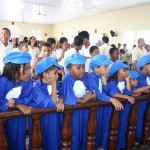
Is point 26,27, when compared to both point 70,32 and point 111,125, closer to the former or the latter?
point 70,32

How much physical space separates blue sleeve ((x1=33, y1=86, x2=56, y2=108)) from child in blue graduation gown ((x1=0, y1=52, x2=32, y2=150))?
0.05m

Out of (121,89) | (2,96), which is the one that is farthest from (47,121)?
(121,89)

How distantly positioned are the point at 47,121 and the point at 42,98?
0.60 feet

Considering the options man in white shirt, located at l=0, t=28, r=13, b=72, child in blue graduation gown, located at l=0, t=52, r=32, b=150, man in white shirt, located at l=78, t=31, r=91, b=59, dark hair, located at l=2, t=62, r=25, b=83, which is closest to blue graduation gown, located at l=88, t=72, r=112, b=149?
child in blue graduation gown, located at l=0, t=52, r=32, b=150

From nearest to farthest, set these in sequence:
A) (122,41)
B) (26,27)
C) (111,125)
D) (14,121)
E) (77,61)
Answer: (14,121) < (111,125) < (77,61) < (122,41) < (26,27)

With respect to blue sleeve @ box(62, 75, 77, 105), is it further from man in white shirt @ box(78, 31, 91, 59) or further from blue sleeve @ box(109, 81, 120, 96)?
man in white shirt @ box(78, 31, 91, 59)

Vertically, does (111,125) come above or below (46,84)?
below

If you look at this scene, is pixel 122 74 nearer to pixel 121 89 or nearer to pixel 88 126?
pixel 121 89

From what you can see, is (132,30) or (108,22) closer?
(132,30)

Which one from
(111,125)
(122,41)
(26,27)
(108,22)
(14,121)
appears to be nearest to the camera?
(14,121)

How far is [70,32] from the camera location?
52.6ft

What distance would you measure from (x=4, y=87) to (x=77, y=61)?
28.4 inches

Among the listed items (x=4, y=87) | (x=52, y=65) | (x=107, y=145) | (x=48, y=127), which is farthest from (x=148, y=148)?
(x=4, y=87)

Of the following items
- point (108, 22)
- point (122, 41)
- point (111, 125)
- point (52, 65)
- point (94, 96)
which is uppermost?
point (108, 22)
